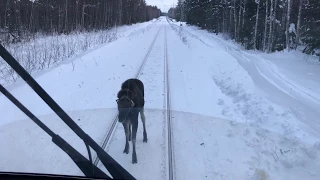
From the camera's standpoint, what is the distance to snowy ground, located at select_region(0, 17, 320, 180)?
4719mm

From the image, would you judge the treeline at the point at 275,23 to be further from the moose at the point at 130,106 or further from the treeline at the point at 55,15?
the treeline at the point at 55,15

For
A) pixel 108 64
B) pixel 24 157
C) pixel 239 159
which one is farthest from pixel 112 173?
pixel 108 64

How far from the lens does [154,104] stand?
812 cm

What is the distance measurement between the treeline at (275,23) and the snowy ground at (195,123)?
676 cm

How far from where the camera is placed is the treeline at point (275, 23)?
729 inches

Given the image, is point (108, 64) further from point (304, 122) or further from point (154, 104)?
point (304, 122)

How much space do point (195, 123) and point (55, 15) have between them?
102ft

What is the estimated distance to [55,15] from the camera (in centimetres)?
3438

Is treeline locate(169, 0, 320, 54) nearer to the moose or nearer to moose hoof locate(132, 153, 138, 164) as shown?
the moose

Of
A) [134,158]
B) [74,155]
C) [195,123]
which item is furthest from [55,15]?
[74,155]

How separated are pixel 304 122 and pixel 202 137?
2.39 m

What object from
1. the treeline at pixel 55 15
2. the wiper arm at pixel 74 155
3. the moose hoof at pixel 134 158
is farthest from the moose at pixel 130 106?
the treeline at pixel 55 15

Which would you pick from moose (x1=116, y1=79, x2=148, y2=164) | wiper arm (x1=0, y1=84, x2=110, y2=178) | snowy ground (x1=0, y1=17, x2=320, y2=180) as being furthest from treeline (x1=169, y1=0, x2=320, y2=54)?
wiper arm (x1=0, y1=84, x2=110, y2=178)

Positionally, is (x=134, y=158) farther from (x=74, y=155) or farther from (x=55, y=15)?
(x=55, y=15)
